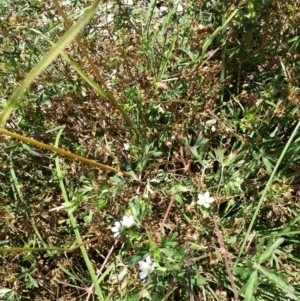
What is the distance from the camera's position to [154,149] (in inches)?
82.5

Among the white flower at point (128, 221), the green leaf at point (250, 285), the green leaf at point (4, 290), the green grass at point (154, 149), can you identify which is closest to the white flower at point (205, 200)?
the green grass at point (154, 149)

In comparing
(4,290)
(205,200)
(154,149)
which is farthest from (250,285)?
(4,290)

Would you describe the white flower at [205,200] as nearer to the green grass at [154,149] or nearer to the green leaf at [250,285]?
the green grass at [154,149]

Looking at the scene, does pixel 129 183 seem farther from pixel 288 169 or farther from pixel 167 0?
pixel 167 0

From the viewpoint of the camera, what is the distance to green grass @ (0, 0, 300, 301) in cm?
192

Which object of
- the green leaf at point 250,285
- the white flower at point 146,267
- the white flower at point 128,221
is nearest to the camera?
the green leaf at point 250,285

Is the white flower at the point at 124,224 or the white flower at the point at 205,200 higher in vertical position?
the white flower at the point at 124,224

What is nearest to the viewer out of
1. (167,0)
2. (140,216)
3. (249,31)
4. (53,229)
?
(140,216)

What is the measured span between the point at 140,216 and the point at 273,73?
2.91ft

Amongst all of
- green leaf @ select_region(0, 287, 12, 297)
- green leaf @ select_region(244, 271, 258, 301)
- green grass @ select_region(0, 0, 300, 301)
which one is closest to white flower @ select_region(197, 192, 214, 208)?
green grass @ select_region(0, 0, 300, 301)

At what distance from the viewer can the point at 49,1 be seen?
2346mm

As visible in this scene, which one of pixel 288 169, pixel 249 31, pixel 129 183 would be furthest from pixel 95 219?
pixel 249 31

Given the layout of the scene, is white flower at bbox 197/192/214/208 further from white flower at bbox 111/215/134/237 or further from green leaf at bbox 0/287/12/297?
green leaf at bbox 0/287/12/297

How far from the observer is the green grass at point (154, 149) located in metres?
1.92
